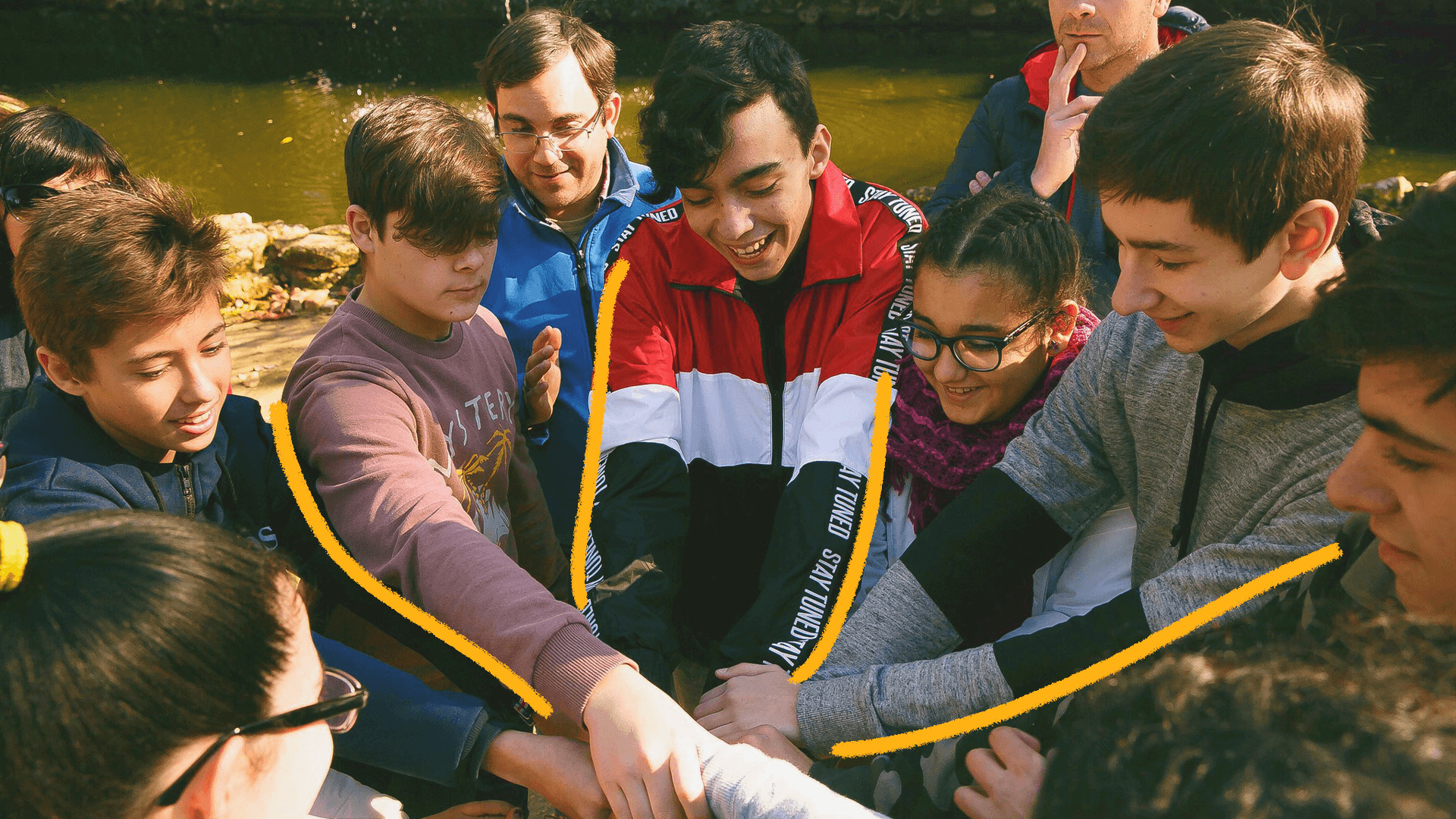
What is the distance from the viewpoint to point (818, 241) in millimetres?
2014

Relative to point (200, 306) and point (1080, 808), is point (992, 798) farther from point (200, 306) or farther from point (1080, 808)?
point (200, 306)

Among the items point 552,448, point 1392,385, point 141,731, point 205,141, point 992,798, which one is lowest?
point 205,141

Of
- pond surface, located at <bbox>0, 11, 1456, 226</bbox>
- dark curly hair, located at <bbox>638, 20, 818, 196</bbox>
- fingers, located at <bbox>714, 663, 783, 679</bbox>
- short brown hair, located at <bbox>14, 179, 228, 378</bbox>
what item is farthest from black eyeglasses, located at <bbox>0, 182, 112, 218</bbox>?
pond surface, located at <bbox>0, 11, 1456, 226</bbox>

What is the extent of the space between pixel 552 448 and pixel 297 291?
3060mm

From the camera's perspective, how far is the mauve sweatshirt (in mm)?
1394

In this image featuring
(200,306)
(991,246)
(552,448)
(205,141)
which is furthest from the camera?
(205,141)

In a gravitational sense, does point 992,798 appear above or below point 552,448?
above

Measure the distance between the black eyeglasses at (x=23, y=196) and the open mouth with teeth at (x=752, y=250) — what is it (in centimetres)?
151

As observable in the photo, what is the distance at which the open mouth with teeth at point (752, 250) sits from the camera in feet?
6.46

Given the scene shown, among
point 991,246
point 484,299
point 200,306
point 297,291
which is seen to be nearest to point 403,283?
point 200,306

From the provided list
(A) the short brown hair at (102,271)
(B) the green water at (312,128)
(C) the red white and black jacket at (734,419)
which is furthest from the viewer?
(B) the green water at (312,128)

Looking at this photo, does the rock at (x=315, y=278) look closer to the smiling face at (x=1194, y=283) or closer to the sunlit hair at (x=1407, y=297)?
the smiling face at (x=1194, y=283)

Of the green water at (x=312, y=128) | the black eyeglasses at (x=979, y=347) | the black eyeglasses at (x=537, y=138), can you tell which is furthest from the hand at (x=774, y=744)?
the green water at (x=312, y=128)

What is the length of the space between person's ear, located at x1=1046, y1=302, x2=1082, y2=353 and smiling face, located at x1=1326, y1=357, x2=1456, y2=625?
0.81m
